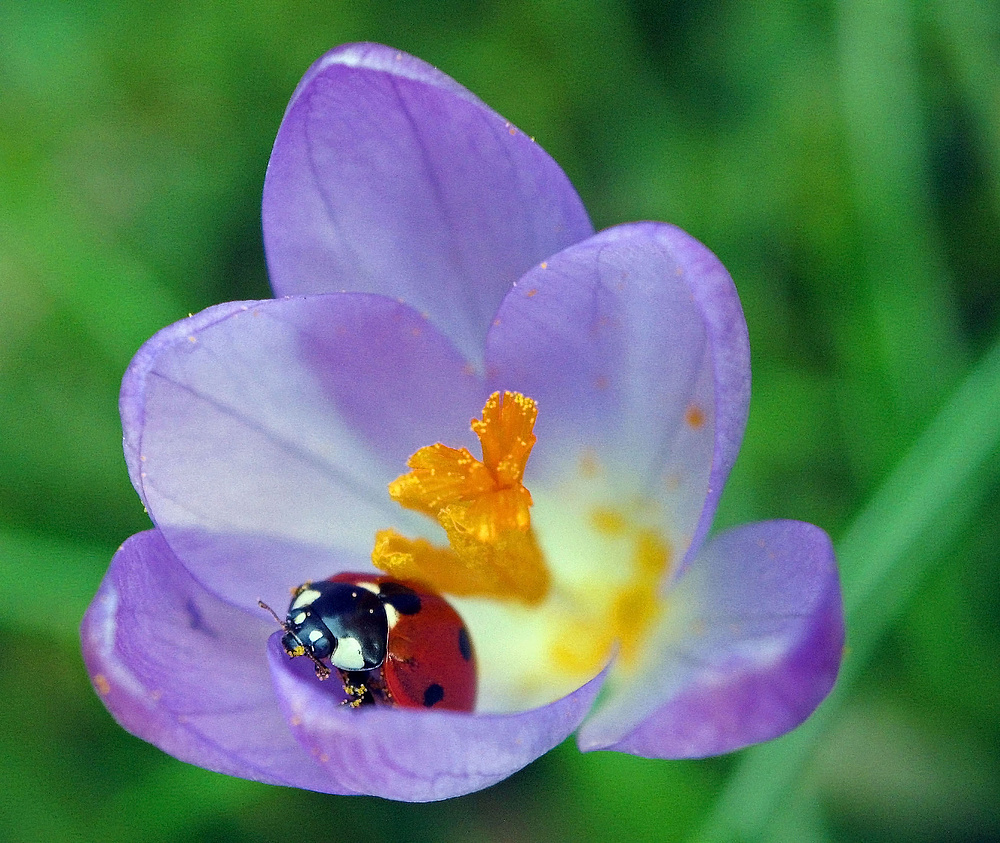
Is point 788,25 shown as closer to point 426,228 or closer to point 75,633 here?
point 426,228

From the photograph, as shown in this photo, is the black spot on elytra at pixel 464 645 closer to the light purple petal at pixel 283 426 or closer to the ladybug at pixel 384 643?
the ladybug at pixel 384 643

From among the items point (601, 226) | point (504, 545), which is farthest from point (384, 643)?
point (601, 226)

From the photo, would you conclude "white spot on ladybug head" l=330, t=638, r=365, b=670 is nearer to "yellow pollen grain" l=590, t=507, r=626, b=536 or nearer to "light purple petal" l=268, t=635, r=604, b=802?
"light purple petal" l=268, t=635, r=604, b=802

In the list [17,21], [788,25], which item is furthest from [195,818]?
[788,25]

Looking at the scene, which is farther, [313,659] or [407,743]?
[313,659]

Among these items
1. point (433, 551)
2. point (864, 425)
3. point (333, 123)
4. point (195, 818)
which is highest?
point (333, 123)

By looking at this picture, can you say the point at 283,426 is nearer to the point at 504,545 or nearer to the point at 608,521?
the point at 504,545
